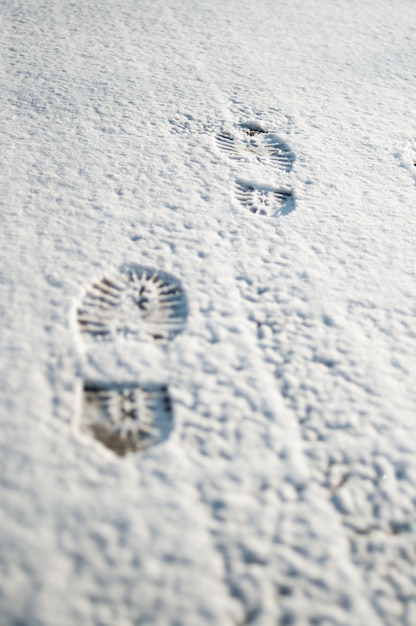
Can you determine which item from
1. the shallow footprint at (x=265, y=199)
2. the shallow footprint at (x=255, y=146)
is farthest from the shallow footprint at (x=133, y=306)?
the shallow footprint at (x=255, y=146)

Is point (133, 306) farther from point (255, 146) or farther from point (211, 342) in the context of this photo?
point (255, 146)

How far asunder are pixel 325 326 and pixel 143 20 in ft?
4.63

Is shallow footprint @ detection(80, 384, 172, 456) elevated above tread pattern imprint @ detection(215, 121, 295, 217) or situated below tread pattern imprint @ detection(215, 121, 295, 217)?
below

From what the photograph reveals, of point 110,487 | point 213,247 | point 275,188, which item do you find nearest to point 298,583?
point 110,487

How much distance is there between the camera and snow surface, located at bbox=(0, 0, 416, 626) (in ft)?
2.01

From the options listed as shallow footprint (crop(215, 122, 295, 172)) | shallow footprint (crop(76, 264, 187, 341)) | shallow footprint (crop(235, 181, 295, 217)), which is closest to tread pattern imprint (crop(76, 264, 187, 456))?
shallow footprint (crop(76, 264, 187, 341))

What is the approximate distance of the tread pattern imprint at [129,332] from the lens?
739 millimetres

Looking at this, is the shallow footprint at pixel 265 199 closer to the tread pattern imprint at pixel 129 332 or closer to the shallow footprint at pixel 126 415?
the tread pattern imprint at pixel 129 332

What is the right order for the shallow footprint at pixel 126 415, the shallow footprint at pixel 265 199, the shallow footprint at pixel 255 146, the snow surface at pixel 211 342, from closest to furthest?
1. the snow surface at pixel 211 342
2. the shallow footprint at pixel 126 415
3. the shallow footprint at pixel 265 199
4. the shallow footprint at pixel 255 146

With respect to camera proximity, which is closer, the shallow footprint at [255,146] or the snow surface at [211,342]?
the snow surface at [211,342]

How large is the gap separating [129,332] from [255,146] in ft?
2.26

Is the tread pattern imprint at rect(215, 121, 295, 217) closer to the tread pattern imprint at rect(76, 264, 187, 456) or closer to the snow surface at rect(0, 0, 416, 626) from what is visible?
the snow surface at rect(0, 0, 416, 626)

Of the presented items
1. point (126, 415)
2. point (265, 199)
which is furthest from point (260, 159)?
point (126, 415)

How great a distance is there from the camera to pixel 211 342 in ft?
2.82
